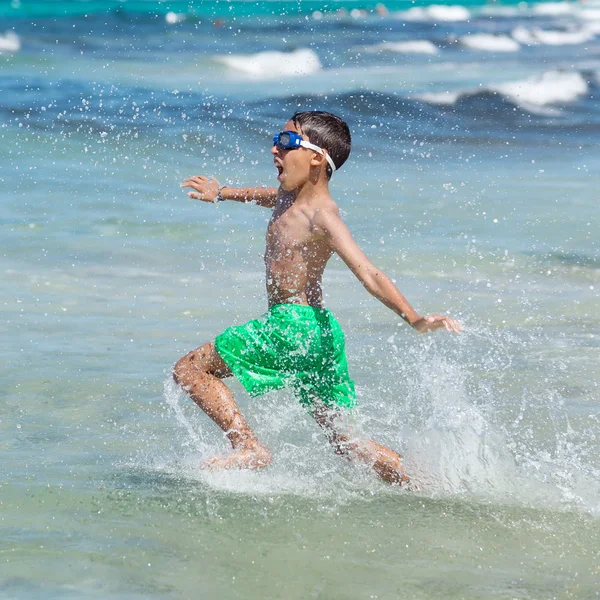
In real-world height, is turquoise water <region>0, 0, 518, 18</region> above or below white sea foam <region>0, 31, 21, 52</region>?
above

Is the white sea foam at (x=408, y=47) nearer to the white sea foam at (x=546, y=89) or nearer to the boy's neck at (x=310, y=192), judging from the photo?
the white sea foam at (x=546, y=89)

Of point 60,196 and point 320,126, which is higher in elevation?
point 320,126

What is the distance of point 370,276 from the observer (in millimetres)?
4340

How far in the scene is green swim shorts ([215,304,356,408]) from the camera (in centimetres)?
451

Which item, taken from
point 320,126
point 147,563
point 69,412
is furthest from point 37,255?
point 147,563

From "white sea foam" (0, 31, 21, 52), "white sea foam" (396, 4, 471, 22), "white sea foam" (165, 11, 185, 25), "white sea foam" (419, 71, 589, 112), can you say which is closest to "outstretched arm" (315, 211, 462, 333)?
"white sea foam" (419, 71, 589, 112)


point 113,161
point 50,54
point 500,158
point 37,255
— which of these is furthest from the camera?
point 50,54

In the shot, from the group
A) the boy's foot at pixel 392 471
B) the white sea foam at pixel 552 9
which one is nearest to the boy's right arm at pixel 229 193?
the boy's foot at pixel 392 471

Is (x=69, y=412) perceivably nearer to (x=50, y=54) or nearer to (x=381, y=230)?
(x=381, y=230)

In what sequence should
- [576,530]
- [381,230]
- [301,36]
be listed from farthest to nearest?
[301,36] → [381,230] → [576,530]

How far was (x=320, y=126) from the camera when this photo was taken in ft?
15.2

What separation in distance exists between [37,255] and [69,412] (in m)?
3.91

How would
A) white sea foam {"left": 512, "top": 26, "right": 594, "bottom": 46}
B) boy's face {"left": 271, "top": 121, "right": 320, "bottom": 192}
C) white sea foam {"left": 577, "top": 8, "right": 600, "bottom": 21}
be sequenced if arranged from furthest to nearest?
1. white sea foam {"left": 577, "top": 8, "right": 600, "bottom": 21}
2. white sea foam {"left": 512, "top": 26, "right": 594, "bottom": 46}
3. boy's face {"left": 271, "top": 121, "right": 320, "bottom": 192}

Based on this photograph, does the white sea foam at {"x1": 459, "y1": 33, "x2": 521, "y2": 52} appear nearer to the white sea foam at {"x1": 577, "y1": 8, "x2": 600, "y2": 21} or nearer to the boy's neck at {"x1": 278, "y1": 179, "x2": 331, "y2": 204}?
the white sea foam at {"x1": 577, "y1": 8, "x2": 600, "y2": 21}
